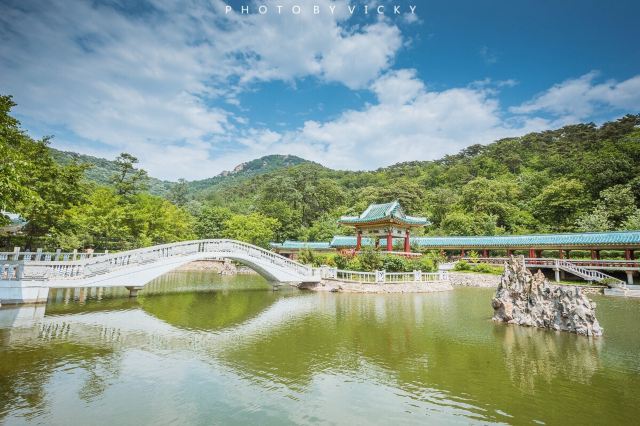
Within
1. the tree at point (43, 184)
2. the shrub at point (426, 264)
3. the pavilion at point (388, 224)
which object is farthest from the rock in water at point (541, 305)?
the tree at point (43, 184)

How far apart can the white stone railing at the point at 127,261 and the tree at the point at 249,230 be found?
15.6m

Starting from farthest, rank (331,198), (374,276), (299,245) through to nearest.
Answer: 1. (331,198)
2. (299,245)
3. (374,276)

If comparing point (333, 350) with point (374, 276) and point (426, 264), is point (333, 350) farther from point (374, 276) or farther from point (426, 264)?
point (426, 264)

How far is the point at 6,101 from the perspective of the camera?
47.7 feet

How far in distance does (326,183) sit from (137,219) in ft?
102

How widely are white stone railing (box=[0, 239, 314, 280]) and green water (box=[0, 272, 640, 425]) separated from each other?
4.63 feet

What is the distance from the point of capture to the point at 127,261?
1560 cm

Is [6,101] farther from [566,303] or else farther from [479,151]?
Result: [479,151]

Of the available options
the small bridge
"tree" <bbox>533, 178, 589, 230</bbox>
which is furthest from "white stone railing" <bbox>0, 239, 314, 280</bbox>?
"tree" <bbox>533, 178, 589, 230</bbox>

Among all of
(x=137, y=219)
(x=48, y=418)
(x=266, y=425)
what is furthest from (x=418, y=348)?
(x=137, y=219)

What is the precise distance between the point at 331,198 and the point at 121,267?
4061cm

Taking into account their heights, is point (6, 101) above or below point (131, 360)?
above

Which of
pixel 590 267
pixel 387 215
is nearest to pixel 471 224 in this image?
pixel 590 267

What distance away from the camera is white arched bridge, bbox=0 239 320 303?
1305 centimetres
